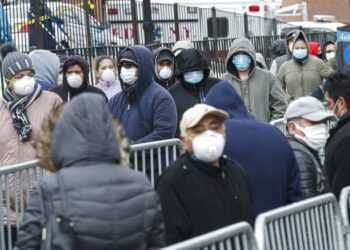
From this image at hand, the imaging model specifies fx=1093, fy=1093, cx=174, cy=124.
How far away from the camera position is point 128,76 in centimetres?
972

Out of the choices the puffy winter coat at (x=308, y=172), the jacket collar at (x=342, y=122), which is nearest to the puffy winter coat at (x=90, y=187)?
the puffy winter coat at (x=308, y=172)

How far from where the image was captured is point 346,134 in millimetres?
7367

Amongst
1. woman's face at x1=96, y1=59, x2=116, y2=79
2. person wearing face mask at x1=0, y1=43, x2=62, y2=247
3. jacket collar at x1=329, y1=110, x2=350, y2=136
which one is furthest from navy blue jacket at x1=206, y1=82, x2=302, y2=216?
woman's face at x1=96, y1=59, x2=116, y2=79

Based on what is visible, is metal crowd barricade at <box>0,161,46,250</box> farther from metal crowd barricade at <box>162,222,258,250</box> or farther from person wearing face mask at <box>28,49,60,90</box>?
person wearing face mask at <box>28,49,60,90</box>

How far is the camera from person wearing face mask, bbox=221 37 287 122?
11172 millimetres

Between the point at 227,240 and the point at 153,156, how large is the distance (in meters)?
3.49

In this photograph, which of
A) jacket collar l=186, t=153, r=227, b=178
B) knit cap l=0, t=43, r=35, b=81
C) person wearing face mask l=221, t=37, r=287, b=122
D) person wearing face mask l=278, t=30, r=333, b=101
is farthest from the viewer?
person wearing face mask l=278, t=30, r=333, b=101

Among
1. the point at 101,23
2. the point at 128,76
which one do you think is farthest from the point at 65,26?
the point at 128,76

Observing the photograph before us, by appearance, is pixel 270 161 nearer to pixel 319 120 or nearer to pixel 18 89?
pixel 319 120

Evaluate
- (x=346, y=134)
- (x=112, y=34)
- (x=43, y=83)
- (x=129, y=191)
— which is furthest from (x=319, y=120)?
(x=112, y=34)

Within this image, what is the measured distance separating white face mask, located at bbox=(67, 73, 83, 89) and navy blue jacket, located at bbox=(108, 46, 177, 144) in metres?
1.30

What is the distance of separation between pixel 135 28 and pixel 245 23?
549cm

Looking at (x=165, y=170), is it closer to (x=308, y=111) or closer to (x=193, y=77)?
(x=308, y=111)

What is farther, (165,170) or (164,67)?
(164,67)
